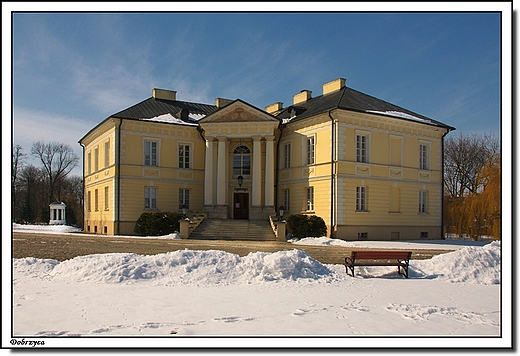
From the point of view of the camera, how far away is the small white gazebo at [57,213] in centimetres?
5291

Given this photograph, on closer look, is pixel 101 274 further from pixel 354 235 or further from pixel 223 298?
pixel 354 235

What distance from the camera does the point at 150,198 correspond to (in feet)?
100

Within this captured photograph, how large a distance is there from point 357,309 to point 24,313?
587 cm

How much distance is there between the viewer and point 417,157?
30562 mm

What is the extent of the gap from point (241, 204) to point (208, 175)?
10.3ft

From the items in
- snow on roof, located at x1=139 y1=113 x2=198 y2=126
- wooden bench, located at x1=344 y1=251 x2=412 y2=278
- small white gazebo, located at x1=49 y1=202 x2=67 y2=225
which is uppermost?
snow on roof, located at x1=139 y1=113 x2=198 y2=126

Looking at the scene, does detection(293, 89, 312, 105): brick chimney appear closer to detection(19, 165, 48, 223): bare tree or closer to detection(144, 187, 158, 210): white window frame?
detection(144, 187, 158, 210): white window frame

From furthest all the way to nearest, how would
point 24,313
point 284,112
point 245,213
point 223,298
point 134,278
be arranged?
1. point 284,112
2. point 245,213
3. point 134,278
4. point 223,298
5. point 24,313

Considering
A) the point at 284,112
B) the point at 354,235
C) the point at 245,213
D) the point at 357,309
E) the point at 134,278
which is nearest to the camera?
the point at 357,309

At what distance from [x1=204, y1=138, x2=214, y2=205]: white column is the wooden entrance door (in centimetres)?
224

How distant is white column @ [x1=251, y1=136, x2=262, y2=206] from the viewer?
29.4 metres

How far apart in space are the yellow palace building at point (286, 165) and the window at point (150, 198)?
0.20 ft

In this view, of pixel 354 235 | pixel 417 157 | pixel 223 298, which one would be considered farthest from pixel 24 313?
pixel 417 157

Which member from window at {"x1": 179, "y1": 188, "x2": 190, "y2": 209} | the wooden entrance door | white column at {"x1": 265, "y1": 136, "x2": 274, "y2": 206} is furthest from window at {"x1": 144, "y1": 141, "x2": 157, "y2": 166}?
white column at {"x1": 265, "y1": 136, "x2": 274, "y2": 206}
